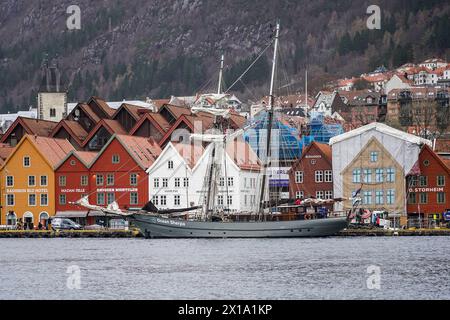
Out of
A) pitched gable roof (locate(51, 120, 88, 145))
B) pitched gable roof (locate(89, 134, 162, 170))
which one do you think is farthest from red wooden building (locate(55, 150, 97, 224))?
pitched gable roof (locate(51, 120, 88, 145))

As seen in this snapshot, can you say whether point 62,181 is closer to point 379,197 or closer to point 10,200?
point 10,200

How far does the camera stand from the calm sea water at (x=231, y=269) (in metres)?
60.9

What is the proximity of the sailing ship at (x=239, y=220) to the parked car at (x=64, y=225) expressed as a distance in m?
8.62

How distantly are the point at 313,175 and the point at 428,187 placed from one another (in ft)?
43.6

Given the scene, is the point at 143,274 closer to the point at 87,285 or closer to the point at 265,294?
the point at 87,285

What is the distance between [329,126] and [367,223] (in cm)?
4170

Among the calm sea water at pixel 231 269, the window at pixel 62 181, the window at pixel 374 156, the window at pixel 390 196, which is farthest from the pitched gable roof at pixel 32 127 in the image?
the calm sea water at pixel 231 269

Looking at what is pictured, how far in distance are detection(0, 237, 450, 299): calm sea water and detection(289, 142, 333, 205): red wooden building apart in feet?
85.4

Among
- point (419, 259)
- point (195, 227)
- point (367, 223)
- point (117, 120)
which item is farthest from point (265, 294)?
point (117, 120)

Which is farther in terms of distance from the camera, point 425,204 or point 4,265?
point 425,204

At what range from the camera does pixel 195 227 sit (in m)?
115

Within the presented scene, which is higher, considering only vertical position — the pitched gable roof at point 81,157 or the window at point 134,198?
the pitched gable roof at point 81,157

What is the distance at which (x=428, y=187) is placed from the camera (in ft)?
425

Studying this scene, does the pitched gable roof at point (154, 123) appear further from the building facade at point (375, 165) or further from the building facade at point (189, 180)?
the building facade at point (375, 165)
